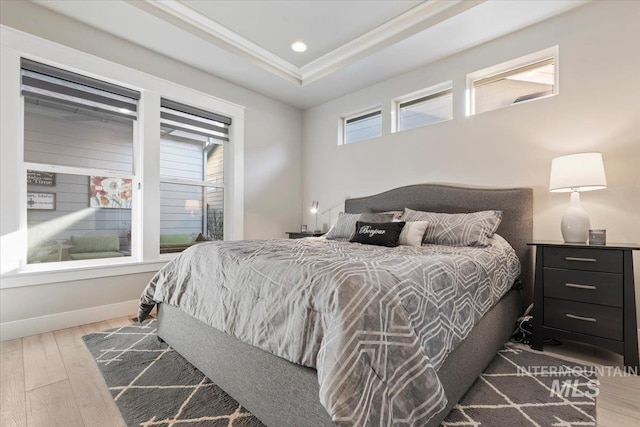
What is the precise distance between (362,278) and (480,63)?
298 cm

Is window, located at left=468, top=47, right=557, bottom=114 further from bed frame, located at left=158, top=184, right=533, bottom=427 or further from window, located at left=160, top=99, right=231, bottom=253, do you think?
window, located at left=160, top=99, right=231, bottom=253

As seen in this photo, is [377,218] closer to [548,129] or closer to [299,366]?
[548,129]

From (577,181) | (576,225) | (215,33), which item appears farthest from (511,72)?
(215,33)

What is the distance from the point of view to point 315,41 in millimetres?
3244

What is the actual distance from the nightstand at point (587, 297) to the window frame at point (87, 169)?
3.29 meters

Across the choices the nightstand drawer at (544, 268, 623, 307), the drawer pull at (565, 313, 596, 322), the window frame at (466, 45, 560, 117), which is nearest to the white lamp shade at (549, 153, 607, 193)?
the nightstand drawer at (544, 268, 623, 307)

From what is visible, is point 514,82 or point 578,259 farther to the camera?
point 514,82

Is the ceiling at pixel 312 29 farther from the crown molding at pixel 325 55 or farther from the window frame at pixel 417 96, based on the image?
the window frame at pixel 417 96

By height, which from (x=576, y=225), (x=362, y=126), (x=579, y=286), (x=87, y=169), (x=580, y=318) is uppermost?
(x=362, y=126)

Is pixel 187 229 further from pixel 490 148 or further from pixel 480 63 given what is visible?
pixel 480 63

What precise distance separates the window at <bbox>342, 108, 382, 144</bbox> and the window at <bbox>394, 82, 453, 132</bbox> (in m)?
0.30

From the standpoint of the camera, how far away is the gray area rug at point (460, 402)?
56.1 inches

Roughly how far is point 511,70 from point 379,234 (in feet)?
7.03

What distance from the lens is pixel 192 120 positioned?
12.0ft
